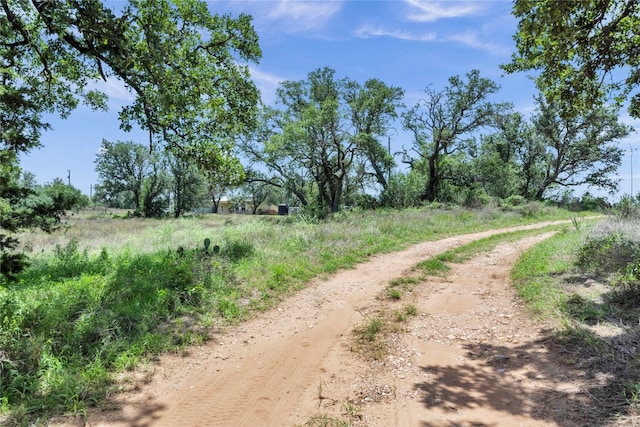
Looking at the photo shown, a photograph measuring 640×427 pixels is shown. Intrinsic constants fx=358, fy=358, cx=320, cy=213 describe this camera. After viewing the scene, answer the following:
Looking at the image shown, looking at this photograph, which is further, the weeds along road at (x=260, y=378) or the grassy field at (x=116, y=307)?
the grassy field at (x=116, y=307)

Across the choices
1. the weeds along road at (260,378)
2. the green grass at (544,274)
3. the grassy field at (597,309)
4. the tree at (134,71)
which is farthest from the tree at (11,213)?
the green grass at (544,274)

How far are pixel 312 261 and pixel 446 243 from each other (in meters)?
5.80

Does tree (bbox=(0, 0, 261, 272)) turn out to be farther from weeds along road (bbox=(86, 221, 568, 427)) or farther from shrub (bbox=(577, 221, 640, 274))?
shrub (bbox=(577, 221, 640, 274))

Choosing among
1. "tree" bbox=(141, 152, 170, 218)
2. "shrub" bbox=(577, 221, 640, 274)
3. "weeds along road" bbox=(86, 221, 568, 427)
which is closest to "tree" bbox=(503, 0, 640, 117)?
"shrub" bbox=(577, 221, 640, 274)

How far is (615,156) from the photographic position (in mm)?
32750

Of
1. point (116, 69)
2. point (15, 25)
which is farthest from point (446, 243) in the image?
point (15, 25)

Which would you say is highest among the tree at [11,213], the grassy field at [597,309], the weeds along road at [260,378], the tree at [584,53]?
the tree at [584,53]

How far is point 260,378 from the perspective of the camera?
4094 millimetres

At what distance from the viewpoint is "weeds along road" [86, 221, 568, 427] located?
3.38 m

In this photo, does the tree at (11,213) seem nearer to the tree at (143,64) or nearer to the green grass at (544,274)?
the tree at (143,64)

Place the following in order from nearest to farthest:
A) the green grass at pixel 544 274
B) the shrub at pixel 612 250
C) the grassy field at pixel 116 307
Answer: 1. the grassy field at pixel 116 307
2. the green grass at pixel 544 274
3. the shrub at pixel 612 250

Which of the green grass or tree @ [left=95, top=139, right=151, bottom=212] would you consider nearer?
the green grass

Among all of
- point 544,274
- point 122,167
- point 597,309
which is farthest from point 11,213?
point 122,167

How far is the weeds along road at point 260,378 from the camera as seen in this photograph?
338 centimetres
